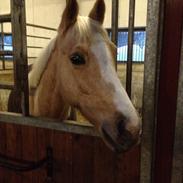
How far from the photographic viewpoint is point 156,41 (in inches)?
30.4

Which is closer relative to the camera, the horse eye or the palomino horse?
the palomino horse

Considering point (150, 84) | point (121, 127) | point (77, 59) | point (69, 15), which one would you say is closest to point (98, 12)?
point (69, 15)

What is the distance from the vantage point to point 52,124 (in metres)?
0.98

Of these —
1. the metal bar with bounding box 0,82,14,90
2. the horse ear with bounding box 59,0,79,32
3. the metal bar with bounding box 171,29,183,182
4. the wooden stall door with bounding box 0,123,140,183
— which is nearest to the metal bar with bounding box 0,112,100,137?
the wooden stall door with bounding box 0,123,140,183

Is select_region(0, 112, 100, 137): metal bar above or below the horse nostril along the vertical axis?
below

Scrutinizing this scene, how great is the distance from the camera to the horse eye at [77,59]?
87 centimetres

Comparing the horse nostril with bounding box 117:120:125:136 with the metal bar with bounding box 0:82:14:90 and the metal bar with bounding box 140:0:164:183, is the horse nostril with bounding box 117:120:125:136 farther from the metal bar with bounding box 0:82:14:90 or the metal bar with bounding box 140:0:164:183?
the metal bar with bounding box 0:82:14:90

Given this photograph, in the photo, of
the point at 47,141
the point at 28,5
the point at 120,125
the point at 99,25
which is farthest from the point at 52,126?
the point at 28,5

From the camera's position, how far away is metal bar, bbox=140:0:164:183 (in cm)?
77

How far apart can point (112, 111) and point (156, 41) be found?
274 millimetres

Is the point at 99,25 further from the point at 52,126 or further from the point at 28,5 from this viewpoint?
the point at 28,5

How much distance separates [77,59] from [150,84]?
0.29m

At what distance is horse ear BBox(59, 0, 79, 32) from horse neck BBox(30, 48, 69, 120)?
0.45 feet

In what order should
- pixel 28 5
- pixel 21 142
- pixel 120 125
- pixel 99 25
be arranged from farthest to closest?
pixel 28 5 < pixel 21 142 < pixel 99 25 < pixel 120 125
